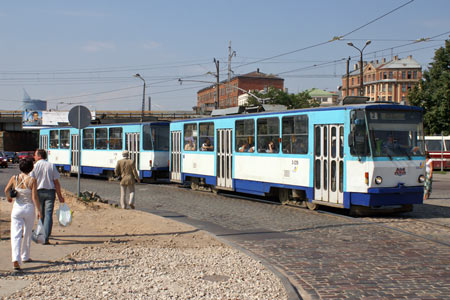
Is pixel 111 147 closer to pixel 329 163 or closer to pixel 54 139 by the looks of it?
pixel 54 139

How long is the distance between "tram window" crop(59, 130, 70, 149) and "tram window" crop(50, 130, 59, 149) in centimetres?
58

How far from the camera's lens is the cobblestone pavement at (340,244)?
6.97 m

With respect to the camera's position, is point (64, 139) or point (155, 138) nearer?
point (155, 138)

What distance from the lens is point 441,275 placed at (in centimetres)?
750

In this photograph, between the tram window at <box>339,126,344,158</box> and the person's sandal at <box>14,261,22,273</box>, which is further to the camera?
the tram window at <box>339,126,344,158</box>

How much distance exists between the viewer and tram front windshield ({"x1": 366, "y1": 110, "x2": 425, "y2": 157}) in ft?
42.6

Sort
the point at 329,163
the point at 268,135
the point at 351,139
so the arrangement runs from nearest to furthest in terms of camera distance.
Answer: the point at 351,139 < the point at 329,163 < the point at 268,135

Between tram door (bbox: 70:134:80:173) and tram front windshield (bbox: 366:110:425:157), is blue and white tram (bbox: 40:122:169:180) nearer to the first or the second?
tram door (bbox: 70:134:80:173)

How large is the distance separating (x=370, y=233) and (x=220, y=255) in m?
3.85

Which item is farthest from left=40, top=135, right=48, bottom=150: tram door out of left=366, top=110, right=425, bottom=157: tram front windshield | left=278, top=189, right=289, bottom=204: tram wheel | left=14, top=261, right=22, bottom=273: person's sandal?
left=14, top=261, right=22, bottom=273: person's sandal

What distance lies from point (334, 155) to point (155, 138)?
513 inches

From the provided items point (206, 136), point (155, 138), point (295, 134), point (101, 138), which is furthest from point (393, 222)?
point (101, 138)

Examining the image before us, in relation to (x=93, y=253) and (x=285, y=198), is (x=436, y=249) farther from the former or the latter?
(x=285, y=198)

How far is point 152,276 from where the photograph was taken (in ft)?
23.1
